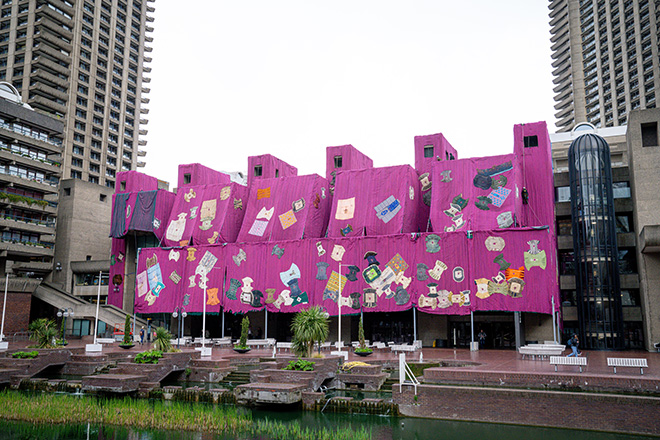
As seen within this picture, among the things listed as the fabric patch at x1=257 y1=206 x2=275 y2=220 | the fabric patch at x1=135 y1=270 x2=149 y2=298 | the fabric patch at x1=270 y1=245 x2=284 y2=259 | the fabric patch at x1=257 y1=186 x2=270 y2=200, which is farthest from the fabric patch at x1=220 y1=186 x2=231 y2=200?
the fabric patch at x1=135 y1=270 x2=149 y2=298

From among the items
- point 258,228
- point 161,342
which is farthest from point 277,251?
point 161,342

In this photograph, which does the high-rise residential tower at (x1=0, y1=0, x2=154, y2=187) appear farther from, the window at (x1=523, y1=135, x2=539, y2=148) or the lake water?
the lake water

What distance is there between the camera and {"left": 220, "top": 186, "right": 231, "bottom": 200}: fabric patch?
50844 mm

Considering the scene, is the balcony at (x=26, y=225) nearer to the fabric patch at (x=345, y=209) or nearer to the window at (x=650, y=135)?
the fabric patch at (x=345, y=209)

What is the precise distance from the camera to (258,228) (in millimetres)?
48844

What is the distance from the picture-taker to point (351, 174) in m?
47.2

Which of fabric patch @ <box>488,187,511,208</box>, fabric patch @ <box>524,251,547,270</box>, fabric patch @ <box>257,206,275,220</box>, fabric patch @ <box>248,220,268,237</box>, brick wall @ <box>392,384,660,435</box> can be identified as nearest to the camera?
brick wall @ <box>392,384,660,435</box>

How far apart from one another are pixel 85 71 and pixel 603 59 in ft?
253

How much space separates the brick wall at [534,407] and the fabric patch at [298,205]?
29.5 metres

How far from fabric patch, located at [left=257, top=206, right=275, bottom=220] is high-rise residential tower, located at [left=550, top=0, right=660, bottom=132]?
57.3 meters

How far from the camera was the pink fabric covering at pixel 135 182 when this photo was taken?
57.6 meters

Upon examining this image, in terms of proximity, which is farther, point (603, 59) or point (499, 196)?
point (603, 59)

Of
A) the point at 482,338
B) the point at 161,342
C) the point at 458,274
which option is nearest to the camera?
the point at 161,342

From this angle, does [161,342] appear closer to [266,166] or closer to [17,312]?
[266,166]
